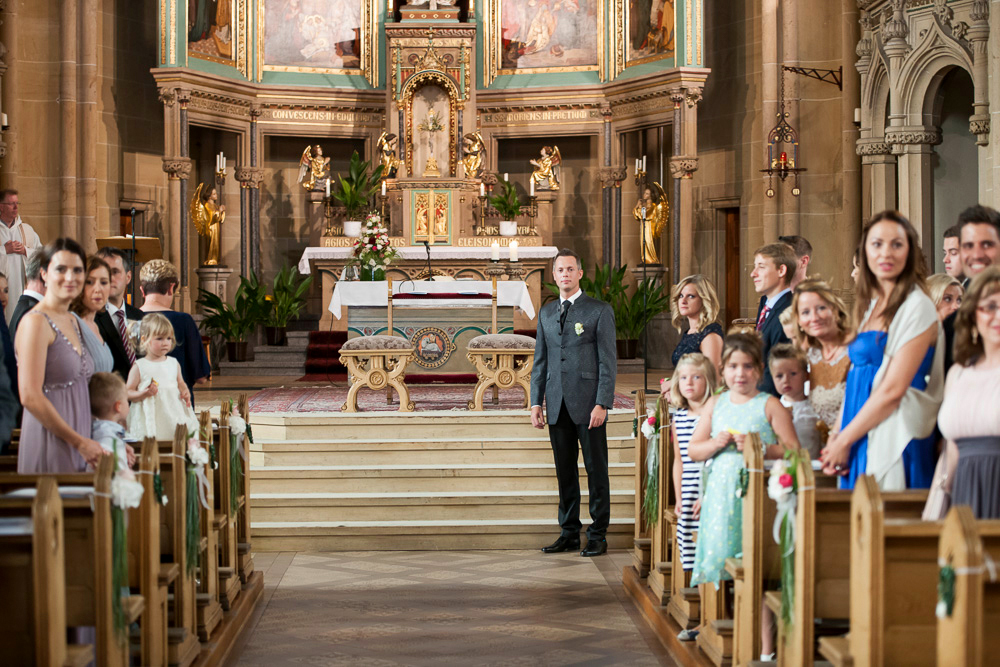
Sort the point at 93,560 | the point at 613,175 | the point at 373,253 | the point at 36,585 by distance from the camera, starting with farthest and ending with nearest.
Result: 1. the point at 613,175
2. the point at 373,253
3. the point at 93,560
4. the point at 36,585

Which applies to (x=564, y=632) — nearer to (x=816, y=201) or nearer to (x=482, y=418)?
(x=482, y=418)

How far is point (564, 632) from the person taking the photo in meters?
4.93

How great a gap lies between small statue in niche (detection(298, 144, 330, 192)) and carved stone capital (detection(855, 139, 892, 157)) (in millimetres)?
6406

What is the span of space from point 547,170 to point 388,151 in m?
1.94

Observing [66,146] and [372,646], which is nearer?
[372,646]

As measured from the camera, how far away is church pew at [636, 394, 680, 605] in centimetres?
518

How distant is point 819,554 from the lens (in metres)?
3.28

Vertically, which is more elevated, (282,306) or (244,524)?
(282,306)

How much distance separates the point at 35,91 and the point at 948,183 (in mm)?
9261

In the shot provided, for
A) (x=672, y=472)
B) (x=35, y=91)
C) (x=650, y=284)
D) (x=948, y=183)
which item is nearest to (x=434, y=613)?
(x=672, y=472)

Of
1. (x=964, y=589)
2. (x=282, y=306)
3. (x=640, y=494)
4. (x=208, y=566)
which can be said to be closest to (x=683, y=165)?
(x=282, y=306)

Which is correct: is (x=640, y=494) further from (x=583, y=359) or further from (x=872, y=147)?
(x=872, y=147)

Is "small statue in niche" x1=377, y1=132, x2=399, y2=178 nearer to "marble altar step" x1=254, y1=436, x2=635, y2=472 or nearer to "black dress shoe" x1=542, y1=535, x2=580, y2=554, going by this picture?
"marble altar step" x1=254, y1=436, x2=635, y2=472

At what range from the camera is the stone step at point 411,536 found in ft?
22.5
